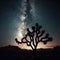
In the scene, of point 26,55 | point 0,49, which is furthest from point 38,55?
point 0,49

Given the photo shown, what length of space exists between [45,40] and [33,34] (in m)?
1.80

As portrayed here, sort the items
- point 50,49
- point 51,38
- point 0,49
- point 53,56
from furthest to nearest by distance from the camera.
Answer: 1. point 0,49
2. point 50,49
3. point 53,56
4. point 51,38

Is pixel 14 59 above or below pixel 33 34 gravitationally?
below

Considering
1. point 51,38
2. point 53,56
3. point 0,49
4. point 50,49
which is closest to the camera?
point 51,38

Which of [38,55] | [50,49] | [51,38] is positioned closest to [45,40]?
[51,38]

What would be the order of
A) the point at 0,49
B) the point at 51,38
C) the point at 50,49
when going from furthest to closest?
the point at 0,49
the point at 50,49
the point at 51,38

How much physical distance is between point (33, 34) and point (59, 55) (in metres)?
5.36

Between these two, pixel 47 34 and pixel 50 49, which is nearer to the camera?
pixel 47 34

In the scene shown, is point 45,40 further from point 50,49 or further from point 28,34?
point 50,49

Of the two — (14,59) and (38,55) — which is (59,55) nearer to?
(38,55)

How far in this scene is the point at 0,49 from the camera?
5288 cm

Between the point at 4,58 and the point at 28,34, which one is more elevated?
the point at 28,34

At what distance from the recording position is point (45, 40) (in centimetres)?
3878

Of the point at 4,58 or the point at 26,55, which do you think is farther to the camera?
the point at 26,55
